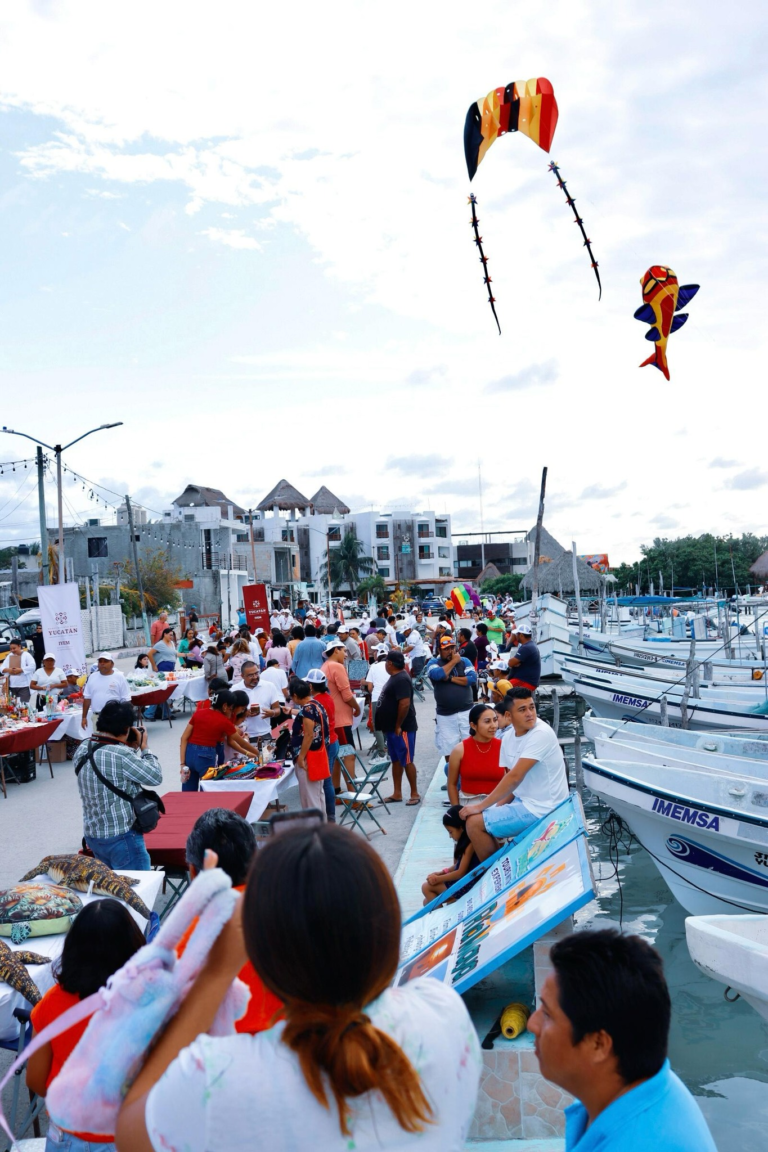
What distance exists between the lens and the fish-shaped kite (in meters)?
14.6

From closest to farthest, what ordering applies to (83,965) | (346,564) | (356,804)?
1. (83,965)
2. (356,804)
3. (346,564)

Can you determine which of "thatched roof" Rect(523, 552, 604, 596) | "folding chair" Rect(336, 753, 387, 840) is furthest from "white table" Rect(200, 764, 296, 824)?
"thatched roof" Rect(523, 552, 604, 596)

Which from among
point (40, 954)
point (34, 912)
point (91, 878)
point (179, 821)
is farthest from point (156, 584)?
point (40, 954)

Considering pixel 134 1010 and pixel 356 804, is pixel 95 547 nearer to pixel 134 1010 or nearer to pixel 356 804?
pixel 356 804

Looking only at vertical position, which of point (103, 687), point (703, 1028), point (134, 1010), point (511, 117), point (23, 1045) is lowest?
point (703, 1028)

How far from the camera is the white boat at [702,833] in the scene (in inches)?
264

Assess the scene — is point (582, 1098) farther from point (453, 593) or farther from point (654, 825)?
point (453, 593)

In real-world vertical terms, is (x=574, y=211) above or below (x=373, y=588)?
above

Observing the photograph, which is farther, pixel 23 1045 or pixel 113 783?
pixel 113 783

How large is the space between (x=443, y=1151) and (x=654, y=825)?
6.33 meters

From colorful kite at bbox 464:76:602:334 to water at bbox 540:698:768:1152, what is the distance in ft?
27.4

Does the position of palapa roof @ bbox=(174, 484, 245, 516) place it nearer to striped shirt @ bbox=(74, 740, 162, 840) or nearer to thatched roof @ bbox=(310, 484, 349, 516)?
thatched roof @ bbox=(310, 484, 349, 516)

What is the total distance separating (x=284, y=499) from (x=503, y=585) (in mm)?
30481

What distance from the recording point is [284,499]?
360ft
